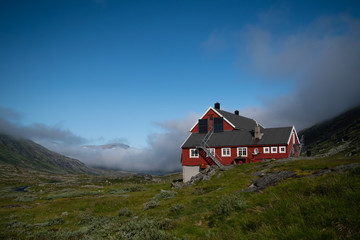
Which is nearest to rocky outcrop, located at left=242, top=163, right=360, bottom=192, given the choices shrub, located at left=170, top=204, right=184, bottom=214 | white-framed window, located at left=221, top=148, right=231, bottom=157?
shrub, located at left=170, top=204, right=184, bottom=214

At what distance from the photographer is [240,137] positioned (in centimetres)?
4950

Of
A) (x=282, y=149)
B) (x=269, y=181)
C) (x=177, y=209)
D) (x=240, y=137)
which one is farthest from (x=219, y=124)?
(x=177, y=209)

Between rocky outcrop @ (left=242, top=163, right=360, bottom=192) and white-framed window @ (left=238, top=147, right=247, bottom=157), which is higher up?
white-framed window @ (left=238, top=147, right=247, bottom=157)

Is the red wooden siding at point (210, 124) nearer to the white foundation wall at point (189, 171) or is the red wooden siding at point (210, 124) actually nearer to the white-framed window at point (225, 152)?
the white-framed window at point (225, 152)

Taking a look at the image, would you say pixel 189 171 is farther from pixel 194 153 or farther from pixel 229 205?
pixel 229 205

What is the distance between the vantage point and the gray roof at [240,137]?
4528cm

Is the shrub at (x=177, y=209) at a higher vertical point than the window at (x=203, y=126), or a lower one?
lower

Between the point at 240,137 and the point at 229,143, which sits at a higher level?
the point at 240,137

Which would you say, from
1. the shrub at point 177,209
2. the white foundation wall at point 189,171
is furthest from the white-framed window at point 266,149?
the shrub at point 177,209

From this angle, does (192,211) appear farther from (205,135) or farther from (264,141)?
(205,135)

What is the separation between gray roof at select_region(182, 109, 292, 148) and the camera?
45281mm

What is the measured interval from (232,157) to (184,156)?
1138 centimetres

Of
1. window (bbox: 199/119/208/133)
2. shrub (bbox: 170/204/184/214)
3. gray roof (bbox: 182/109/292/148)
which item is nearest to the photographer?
shrub (bbox: 170/204/184/214)

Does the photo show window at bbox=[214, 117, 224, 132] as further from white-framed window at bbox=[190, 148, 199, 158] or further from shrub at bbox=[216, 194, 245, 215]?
shrub at bbox=[216, 194, 245, 215]
